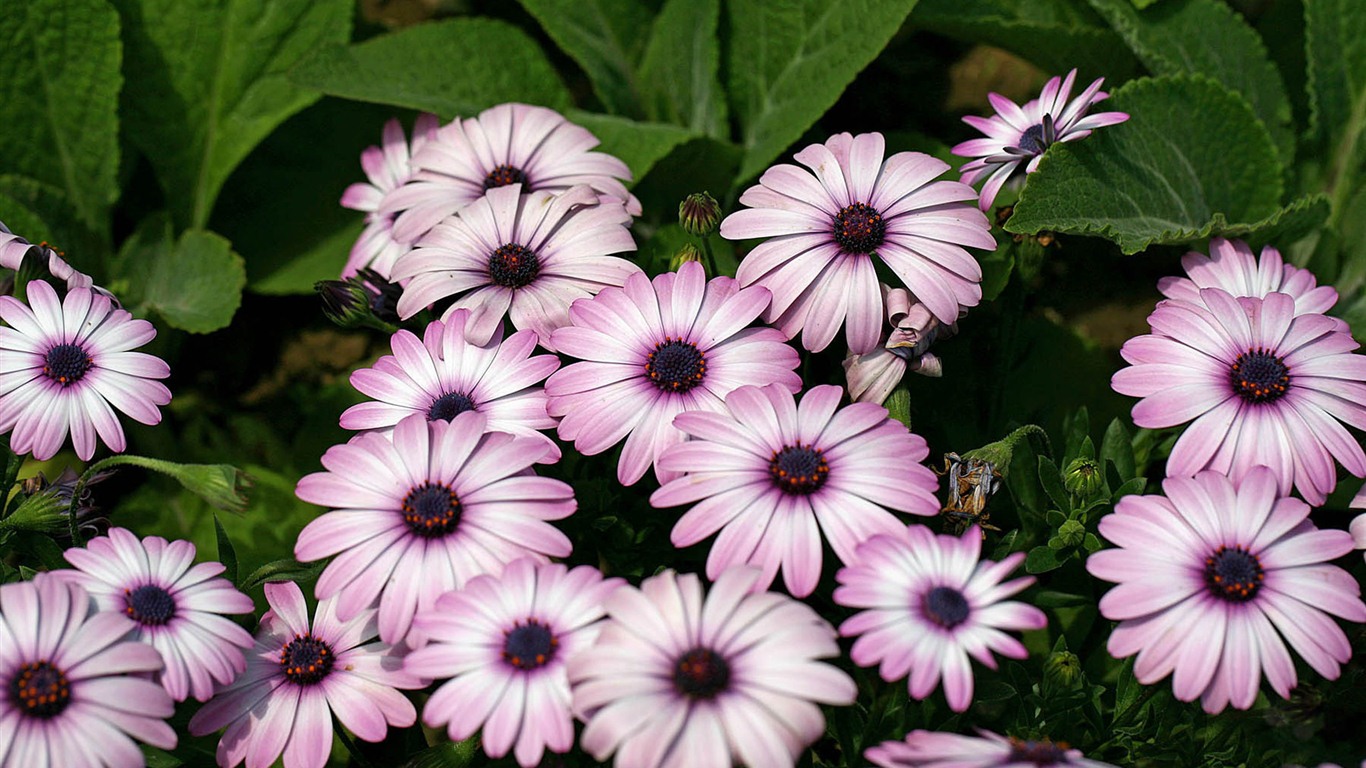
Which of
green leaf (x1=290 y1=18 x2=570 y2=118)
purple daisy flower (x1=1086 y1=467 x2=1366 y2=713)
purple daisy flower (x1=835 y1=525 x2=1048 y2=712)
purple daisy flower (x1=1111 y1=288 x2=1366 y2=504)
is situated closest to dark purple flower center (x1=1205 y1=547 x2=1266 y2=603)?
purple daisy flower (x1=1086 y1=467 x2=1366 y2=713)

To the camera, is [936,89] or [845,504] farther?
[936,89]

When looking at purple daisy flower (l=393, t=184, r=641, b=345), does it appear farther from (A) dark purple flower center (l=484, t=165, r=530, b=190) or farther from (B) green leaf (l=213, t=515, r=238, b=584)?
(B) green leaf (l=213, t=515, r=238, b=584)

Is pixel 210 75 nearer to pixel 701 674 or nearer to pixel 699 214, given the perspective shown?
pixel 699 214

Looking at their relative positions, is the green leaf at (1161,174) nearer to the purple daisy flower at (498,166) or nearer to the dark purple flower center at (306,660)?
the purple daisy flower at (498,166)

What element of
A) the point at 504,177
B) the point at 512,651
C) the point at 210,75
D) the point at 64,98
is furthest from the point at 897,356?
the point at 64,98

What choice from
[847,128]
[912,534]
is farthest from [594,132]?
[912,534]

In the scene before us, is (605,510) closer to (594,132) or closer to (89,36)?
(594,132)
